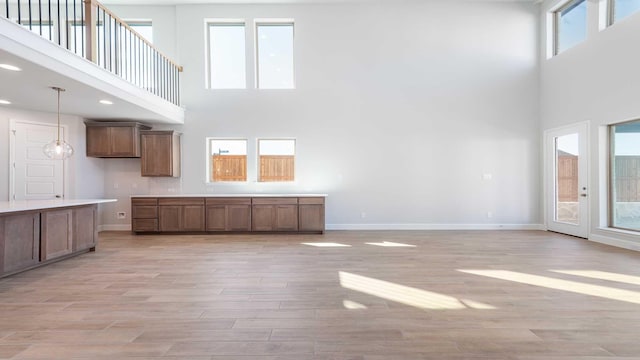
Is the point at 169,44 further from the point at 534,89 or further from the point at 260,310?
the point at 534,89

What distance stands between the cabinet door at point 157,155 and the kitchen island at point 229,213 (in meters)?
0.62

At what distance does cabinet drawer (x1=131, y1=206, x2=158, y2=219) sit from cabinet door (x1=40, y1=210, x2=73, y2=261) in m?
2.07

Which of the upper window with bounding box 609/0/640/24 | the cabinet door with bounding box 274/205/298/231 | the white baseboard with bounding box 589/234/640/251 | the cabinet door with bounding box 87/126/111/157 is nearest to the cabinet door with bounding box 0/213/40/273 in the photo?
the cabinet door with bounding box 87/126/111/157

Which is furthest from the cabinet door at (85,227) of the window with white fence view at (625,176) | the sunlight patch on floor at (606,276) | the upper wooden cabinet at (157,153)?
the window with white fence view at (625,176)

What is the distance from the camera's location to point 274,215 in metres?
6.84

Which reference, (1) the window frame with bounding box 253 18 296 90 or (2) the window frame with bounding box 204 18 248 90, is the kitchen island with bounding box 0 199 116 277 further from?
(1) the window frame with bounding box 253 18 296 90

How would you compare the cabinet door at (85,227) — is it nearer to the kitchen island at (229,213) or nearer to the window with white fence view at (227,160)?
the kitchen island at (229,213)

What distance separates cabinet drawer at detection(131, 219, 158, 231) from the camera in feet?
22.6

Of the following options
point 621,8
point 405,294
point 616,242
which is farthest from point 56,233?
point 621,8

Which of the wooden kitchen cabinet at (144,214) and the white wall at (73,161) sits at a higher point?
the white wall at (73,161)

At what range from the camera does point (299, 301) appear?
3080mm

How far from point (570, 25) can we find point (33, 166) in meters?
11.3

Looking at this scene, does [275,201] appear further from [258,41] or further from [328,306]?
[328,306]

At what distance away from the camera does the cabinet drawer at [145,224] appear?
6.88 metres
